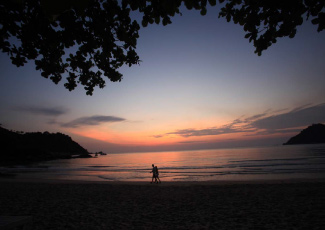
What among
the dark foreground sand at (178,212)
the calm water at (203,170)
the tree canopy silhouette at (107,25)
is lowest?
the calm water at (203,170)

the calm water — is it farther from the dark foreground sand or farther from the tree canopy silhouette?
the tree canopy silhouette

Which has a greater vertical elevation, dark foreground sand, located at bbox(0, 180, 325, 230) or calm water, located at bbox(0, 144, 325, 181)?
dark foreground sand, located at bbox(0, 180, 325, 230)

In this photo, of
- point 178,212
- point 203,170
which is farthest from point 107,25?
point 203,170

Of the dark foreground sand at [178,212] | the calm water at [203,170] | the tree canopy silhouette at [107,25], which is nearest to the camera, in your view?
the tree canopy silhouette at [107,25]

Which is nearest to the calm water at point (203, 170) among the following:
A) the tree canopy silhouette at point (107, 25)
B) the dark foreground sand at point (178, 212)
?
the dark foreground sand at point (178, 212)

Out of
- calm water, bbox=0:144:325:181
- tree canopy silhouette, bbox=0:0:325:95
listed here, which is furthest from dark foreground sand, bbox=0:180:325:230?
calm water, bbox=0:144:325:181

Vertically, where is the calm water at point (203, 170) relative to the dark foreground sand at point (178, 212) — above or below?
below

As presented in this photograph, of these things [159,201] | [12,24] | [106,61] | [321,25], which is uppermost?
[12,24]

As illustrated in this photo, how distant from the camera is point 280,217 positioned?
6.99m

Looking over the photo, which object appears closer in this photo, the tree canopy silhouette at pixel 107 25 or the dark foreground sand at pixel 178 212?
the tree canopy silhouette at pixel 107 25

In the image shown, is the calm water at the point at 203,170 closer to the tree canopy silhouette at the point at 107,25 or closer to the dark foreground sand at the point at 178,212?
the dark foreground sand at the point at 178,212

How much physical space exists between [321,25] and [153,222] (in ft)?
23.4

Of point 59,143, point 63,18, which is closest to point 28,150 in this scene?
point 59,143

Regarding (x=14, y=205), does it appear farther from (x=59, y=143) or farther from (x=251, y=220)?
(x=59, y=143)
